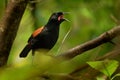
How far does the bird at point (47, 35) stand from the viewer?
1.56 meters

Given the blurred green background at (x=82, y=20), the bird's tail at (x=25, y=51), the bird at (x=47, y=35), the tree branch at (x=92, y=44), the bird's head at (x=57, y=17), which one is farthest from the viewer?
the bird's head at (x=57, y=17)

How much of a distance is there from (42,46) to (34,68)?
1.26 meters

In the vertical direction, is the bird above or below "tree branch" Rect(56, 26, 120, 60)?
above

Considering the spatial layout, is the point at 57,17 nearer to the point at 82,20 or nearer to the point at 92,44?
the point at 82,20

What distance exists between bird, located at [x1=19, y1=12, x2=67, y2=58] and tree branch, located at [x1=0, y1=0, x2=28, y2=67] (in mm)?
364

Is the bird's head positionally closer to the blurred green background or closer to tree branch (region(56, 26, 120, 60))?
the blurred green background

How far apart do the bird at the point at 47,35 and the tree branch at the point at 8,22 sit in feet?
1.20

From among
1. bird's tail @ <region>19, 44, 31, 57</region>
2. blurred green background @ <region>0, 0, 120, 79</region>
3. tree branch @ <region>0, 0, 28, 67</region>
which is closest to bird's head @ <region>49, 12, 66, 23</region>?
→ blurred green background @ <region>0, 0, 120, 79</region>

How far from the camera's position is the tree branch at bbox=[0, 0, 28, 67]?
108 centimetres

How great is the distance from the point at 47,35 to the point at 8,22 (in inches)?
24.4

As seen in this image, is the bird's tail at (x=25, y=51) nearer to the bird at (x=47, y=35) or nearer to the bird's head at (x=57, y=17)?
the bird at (x=47, y=35)

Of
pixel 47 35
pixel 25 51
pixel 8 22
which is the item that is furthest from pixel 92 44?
pixel 47 35

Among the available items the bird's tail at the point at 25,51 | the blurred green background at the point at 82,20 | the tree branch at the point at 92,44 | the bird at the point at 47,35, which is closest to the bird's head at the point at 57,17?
the bird at the point at 47,35

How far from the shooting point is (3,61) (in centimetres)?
107
